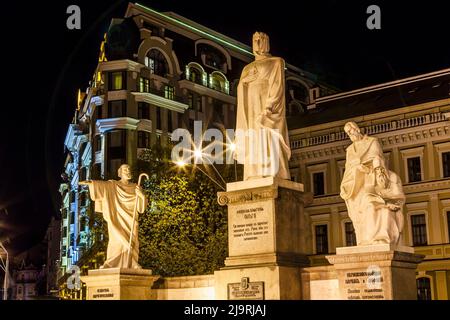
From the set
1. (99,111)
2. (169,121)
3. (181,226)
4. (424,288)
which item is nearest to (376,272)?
(181,226)

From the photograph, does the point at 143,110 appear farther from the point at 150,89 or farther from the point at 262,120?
the point at 262,120

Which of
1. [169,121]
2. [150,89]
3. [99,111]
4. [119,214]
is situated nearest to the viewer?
[119,214]

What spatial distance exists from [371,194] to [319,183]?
3525 centimetres

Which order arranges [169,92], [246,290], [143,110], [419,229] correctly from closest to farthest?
[246,290]
[419,229]
[143,110]
[169,92]

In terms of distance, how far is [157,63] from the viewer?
63.8m

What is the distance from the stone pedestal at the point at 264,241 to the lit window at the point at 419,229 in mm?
29797

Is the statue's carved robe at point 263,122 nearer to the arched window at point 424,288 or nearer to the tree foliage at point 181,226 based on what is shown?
the tree foliage at point 181,226

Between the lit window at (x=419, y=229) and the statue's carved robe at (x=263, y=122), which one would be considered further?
the lit window at (x=419, y=229)

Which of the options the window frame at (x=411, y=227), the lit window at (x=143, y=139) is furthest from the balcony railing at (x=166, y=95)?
the window frame at (x=411, y=227)

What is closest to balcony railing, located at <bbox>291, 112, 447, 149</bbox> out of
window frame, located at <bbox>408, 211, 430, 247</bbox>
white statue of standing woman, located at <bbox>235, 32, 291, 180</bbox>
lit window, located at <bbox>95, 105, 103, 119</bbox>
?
window frame, located at <bbox>408, 211, 430, 247</bbox>

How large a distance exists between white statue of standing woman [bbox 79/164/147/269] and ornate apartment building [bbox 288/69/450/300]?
29.2 m

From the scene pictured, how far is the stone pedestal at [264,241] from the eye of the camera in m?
14.8

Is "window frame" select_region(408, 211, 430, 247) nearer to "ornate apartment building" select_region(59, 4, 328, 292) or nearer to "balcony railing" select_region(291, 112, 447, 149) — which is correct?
"balcony railing" select_region(291, 112, 447, 149)

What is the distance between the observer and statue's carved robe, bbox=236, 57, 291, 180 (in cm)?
1603
